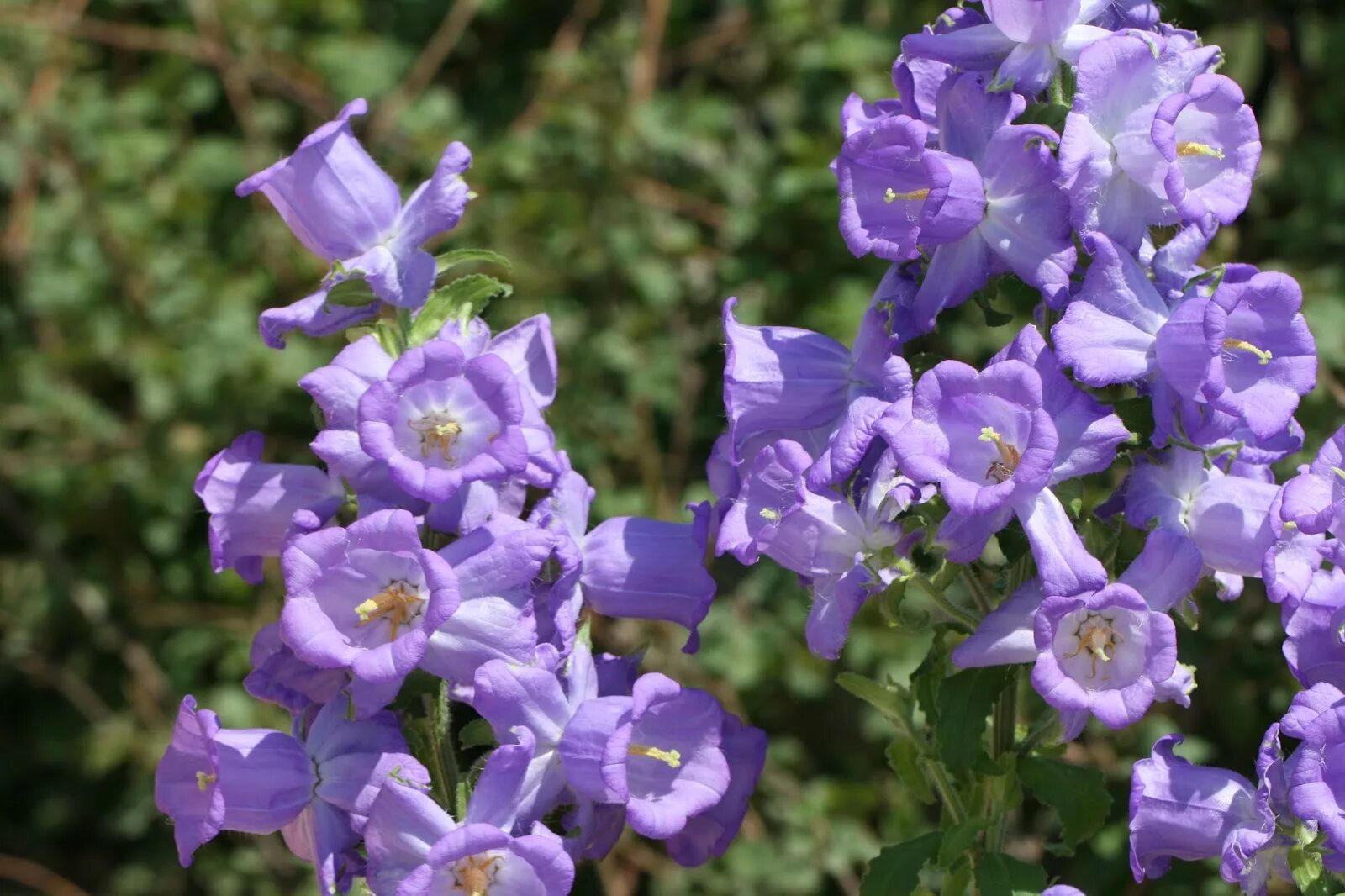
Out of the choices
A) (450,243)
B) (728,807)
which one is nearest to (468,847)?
(728,807)

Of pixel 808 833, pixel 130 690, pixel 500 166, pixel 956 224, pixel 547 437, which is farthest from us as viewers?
pixel 130 690

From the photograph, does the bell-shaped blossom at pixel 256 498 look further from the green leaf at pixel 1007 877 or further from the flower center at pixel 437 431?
the green leaf at pixel 1007 877

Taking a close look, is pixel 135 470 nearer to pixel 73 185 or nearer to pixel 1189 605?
pixel 73 185

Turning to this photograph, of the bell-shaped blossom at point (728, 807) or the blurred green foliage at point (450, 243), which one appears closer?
the bell-shaped blossom at point (728, 807)

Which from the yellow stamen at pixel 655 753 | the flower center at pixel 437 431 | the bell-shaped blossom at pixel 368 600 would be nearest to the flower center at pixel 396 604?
the bell-shaped blossom at pixel 368 600

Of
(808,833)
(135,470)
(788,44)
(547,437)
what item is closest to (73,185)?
(135,470)

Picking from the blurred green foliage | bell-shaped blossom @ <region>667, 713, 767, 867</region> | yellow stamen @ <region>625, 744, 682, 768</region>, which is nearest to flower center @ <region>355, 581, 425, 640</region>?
yellow stamen @ <region>625, 744, 682, 768</region>

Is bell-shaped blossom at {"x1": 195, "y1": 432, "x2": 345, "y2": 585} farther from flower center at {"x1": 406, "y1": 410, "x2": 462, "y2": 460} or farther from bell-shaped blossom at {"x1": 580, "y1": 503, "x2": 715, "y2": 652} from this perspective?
bell-shaped blossom at {"x1": 580, "y1": 503, "x2": 715, "y2": 652}
